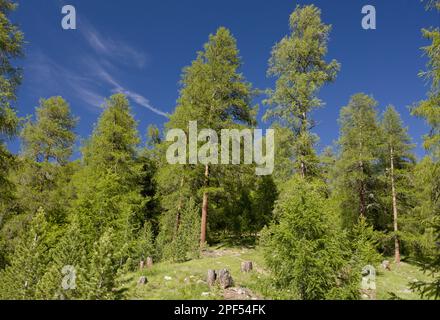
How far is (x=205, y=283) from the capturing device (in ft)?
34.9

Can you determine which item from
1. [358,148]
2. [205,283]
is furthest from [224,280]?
[358,148]

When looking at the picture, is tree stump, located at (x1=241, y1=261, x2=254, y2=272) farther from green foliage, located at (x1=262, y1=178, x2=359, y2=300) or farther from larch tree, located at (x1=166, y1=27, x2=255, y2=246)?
larch tree, located at (x1=166, y1=27, x2=255, y2=246)

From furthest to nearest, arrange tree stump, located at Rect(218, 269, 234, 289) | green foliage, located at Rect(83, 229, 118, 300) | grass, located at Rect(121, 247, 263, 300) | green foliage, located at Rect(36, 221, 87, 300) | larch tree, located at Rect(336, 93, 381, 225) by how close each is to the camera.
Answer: larch tree, located at Rect(336, 93, 381, 225) → tree stump, located at Rect(218, 269, 234, 289) → grass, located at Rect(121, 247, 263, 300) → green foliage, located at Rect(36, 221, 87, 300) → green foliage, located at Rect(83, 229, 118, 300)

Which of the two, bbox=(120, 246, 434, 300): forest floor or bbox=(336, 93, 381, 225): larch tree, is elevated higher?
bbox=(336, 93, 381, 225): larch tree

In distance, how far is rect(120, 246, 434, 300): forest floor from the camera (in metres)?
9.60

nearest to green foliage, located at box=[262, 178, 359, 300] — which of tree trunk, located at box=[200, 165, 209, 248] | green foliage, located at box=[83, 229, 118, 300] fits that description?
green foliage, located at box=[83, 229, 118, 300]

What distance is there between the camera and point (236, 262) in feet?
50.1

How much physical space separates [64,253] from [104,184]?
420cm

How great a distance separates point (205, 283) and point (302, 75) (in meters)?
12.0

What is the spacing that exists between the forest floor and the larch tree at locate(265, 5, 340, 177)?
20.7 feet

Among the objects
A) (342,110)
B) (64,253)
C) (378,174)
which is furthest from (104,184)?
(378,174)

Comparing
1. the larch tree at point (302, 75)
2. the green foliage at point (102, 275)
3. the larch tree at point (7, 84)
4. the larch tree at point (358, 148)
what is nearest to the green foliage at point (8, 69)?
the larch tree at point (7, 84)

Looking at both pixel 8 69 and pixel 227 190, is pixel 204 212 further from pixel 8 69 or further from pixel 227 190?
pixel 8 69
